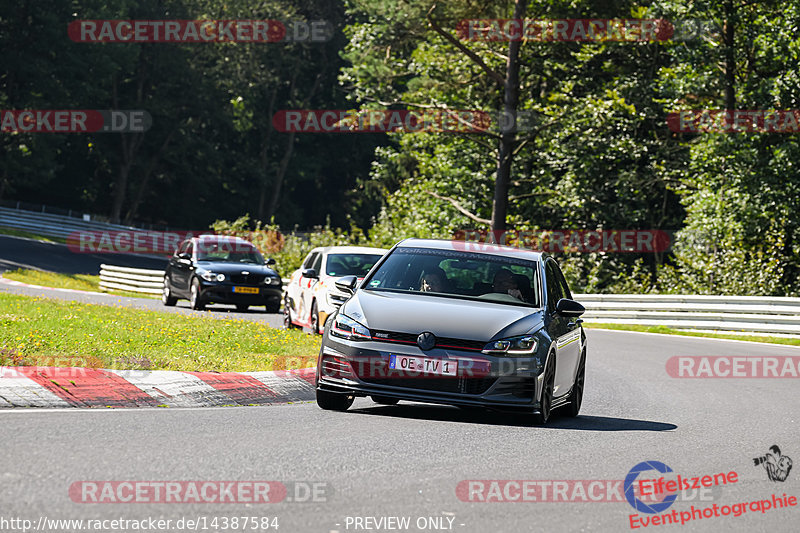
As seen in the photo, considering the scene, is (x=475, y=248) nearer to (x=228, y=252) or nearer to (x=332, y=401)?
(x=332, y=401)

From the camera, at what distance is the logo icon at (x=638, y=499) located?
6.79 m

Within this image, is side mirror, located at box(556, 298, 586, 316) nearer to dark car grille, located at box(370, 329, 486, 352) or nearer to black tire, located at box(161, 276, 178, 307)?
dark car grille, located at box(370, 329, 486, 352)

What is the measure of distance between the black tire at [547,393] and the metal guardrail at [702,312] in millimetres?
17421

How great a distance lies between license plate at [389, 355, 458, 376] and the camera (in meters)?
9.83

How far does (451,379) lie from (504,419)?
1275 mm

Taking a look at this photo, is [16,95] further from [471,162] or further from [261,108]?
[471,162]

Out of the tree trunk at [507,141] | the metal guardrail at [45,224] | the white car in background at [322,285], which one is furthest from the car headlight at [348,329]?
the metal guardrail at [45,224]

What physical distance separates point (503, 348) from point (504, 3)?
32.1 metres

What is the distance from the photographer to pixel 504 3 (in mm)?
40562

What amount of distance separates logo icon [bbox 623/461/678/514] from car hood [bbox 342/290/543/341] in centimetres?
204

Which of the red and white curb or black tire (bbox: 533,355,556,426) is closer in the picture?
the red and white curb

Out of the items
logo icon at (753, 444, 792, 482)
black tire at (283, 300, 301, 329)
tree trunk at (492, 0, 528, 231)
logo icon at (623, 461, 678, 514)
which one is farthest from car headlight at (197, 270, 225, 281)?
logo icon at (623, 461, 678, 514)

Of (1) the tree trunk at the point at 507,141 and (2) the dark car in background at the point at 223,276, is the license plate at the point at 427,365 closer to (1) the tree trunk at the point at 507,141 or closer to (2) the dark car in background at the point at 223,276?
(2) the dark car in background at the point at 223,276

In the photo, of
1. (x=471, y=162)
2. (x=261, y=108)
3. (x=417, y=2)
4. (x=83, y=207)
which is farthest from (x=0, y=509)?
(x=261, y=108)
